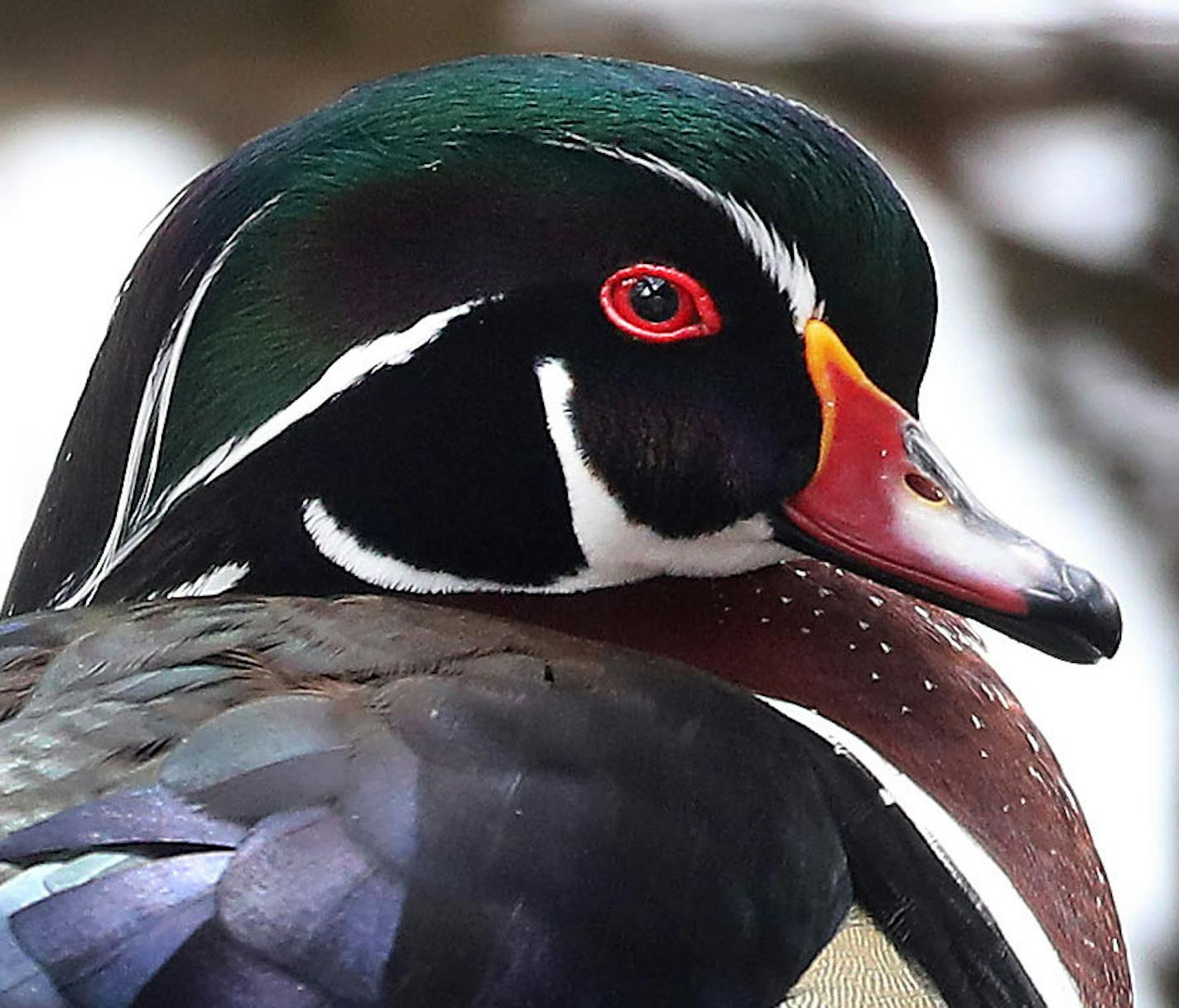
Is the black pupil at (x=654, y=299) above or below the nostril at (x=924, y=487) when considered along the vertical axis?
above

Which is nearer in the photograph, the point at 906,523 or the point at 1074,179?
the point at 906,523

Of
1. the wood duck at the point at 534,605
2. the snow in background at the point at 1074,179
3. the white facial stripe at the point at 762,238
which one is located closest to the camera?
the wood duck at the point at 534,605

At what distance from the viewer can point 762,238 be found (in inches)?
28.2

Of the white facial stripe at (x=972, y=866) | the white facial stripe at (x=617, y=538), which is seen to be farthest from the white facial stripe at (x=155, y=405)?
the white facial stripe at (x=972, y=866)

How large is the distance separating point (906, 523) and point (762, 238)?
0.12m

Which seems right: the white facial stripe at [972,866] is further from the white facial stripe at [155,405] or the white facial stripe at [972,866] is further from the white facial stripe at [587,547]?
the white facial stripe at [155,405]

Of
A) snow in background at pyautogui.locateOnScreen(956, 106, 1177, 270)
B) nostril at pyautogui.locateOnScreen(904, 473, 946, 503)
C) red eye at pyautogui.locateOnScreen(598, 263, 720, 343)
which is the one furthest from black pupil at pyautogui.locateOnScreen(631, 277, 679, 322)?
snow in background at pyautogui.locateOnScreen(956, 106, 1177, 270)

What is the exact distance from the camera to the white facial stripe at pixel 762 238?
71 cm

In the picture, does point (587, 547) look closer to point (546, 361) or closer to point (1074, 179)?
point (546, 361)

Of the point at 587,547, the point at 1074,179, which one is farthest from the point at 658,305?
the point at 1074,179

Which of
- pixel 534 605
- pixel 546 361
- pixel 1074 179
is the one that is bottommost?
pixel 1074 179

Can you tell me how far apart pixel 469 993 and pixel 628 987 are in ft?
0.17

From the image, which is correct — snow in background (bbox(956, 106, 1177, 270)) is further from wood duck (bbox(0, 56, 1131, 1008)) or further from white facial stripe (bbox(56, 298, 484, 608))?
white facial stripe (bbox(56, 298, 484, 608))

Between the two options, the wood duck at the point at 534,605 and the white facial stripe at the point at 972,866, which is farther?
the white facial stripe at the point at 972,866
